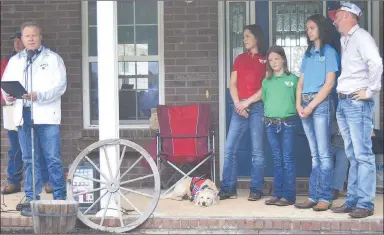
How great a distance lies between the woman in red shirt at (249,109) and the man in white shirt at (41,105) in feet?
5.86

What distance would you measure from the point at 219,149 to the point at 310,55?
6.30 feet

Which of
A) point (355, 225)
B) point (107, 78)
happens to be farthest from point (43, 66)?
point (355, 225)

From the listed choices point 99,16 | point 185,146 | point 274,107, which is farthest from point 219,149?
point 99,16

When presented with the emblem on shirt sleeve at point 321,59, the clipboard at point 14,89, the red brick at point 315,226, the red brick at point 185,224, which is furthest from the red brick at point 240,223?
the clipboard at point 14,89

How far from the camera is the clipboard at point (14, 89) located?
686 centimetres

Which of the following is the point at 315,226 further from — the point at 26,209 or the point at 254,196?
the point at 26,209

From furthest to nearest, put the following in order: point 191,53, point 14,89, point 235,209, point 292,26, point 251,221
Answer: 1. point 191,53
2. point 292,26
3. point 235,209
4. point 14,89
5. point 251,221

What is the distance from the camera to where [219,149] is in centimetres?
859

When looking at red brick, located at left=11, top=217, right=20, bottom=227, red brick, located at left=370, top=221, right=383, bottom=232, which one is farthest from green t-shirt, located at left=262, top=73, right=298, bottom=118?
red brick, located at left=11, top=217, right=20, bottom=227

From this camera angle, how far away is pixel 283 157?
24.2ft

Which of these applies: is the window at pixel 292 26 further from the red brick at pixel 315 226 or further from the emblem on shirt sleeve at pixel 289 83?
the red brick at pixel 315 226

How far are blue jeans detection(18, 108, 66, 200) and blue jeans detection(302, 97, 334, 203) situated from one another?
2.42m

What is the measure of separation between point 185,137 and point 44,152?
160 cm

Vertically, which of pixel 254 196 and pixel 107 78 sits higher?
pixel 107 78
